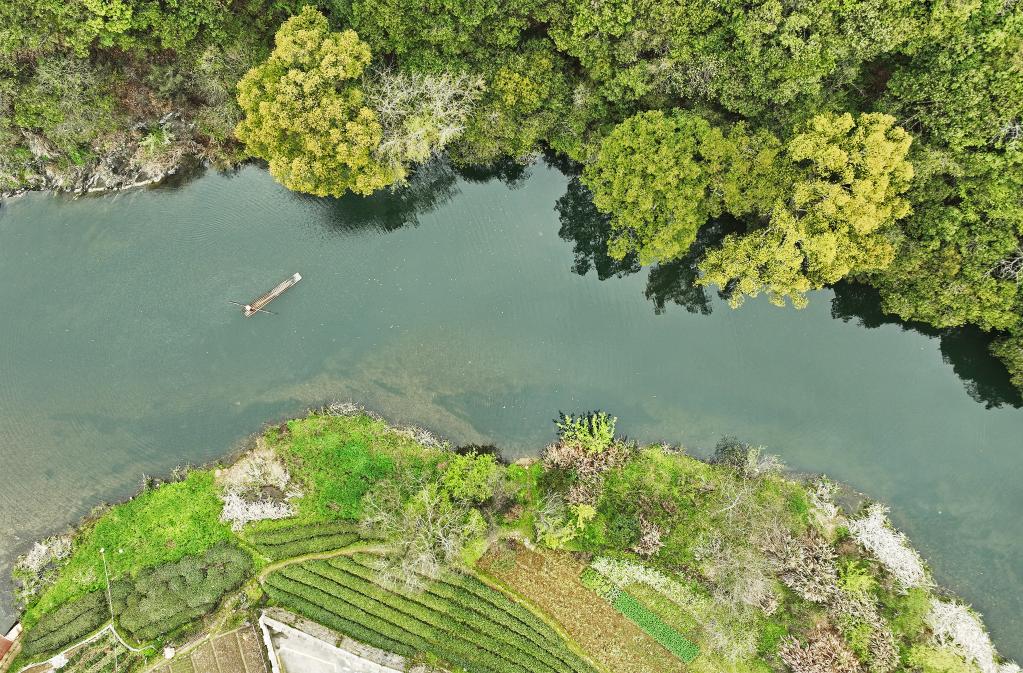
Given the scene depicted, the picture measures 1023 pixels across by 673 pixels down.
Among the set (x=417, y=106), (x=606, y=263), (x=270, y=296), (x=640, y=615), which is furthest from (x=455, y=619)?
(x=417, y=106)

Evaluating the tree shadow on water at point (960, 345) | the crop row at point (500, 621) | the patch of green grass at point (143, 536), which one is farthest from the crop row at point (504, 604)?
the tree shadow on water at point (960, 345)

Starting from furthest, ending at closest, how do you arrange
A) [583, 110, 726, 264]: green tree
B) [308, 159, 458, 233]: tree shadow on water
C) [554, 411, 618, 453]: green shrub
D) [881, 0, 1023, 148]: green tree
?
[308, 159, 458, 233]: tree shadow on water < [554, 411, 618, 453]: green shrub < [583, 110, 726, 264]: green tree < [881, 0, 1023, 148]: green tree

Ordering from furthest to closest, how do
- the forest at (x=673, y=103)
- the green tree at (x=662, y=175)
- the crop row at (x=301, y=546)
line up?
the crop row at (x=301, y=546) < the green tree at (x=662, y=175) < the forest at (x=673, y=103)

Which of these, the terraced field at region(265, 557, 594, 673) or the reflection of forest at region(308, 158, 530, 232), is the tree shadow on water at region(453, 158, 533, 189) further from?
the terraced field at region(265, 557, 594, 673)

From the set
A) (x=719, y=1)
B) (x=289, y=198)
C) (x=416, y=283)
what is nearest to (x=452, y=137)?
(x=416, y=283)

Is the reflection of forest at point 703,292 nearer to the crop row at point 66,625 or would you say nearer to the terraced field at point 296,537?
the terraced field at point 296,537

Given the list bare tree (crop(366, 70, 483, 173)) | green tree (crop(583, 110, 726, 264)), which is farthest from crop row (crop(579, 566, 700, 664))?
bare tree (crop(366, 70, 483, 173))

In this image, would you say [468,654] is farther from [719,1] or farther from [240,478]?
[719,1]
